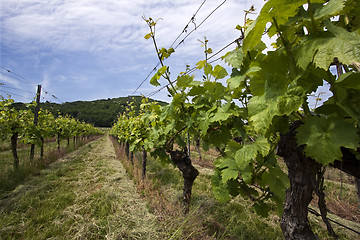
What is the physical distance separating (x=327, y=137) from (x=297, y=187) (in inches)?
24.0

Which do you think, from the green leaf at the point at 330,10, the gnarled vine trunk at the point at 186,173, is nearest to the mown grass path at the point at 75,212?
the gnarled vine trunk at the point at 186,173

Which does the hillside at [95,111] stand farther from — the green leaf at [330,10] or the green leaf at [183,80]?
the green leaf at [330,10]

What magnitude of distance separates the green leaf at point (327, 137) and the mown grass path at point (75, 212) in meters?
2.88

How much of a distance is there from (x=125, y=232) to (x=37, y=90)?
12974 mm

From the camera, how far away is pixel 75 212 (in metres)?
3.98

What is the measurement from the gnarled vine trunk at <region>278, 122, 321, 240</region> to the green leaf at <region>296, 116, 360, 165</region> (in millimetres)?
324

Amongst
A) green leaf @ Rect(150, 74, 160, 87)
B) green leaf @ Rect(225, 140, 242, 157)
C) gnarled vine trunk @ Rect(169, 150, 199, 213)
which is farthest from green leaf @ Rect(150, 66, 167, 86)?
gnarled vine trunk @ Rect(169, 150, 199, 213)

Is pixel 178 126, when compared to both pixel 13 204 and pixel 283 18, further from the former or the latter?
pixel 13 204

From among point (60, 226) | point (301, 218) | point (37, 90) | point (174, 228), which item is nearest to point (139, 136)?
point (60, 226)

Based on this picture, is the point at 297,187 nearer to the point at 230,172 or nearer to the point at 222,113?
the point at 230,172

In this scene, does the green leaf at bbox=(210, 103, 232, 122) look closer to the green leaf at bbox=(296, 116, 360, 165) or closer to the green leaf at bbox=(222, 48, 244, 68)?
the green leaf at bbox=(222, 48, 244, 68)

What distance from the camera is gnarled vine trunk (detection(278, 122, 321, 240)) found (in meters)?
1.14

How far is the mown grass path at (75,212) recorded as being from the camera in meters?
3.16

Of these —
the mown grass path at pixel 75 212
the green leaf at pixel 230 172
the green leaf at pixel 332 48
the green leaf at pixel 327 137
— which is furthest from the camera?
the mown grass path at pixel 75 212
